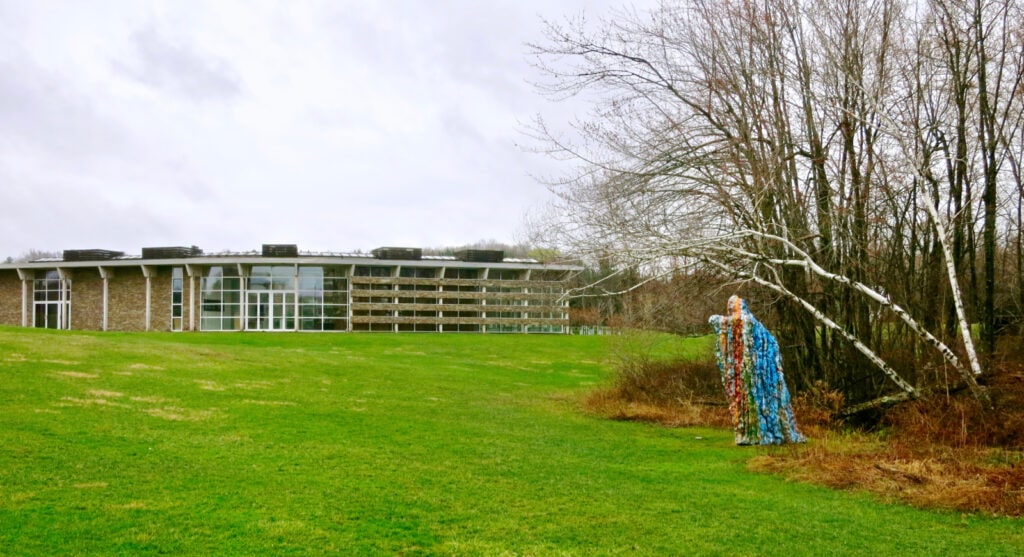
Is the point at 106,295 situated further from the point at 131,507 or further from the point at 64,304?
the point at 131,507

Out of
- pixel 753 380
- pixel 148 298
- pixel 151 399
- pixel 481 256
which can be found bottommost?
pixel 151 399

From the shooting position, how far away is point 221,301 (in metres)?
50.5

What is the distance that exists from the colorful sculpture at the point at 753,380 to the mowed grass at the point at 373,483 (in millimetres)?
506

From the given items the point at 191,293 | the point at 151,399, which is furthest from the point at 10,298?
the point at 151,399

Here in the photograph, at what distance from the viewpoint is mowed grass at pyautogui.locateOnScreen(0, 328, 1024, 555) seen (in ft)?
22.7

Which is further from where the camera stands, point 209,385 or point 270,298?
point 270,298

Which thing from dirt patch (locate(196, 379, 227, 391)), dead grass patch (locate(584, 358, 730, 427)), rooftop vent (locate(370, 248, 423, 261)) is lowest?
dead grass patch (locate(584, 358, 730, 427))

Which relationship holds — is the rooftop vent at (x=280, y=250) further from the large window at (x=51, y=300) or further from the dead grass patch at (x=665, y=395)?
the dead grass patch at (x=665, y=395)

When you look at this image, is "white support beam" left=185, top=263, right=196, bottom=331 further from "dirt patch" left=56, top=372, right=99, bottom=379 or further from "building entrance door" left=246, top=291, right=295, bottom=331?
"dirt patch" left=56, top=372, right=99, bottom=379

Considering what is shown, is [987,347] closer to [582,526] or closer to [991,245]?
[991,245]

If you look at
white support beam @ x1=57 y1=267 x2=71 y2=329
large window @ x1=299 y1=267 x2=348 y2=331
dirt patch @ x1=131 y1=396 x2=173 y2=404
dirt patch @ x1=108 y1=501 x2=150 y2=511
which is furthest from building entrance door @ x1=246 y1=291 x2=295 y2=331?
dirt patch @ x1=108 y1=501 x2=150 y2=511

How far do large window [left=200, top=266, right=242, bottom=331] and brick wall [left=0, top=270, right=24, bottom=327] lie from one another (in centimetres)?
1398

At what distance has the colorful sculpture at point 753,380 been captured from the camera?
12117mm

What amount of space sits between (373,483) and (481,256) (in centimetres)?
4586
